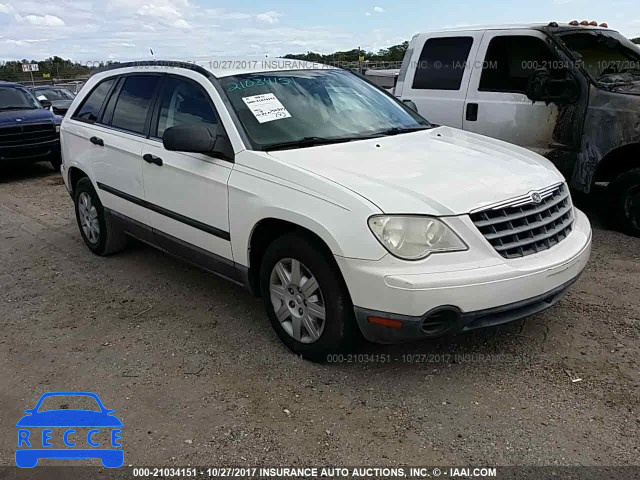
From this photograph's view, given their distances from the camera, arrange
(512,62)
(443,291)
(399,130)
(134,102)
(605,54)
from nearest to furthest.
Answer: (443,291), (399,130), (134,102), (605,54), (512,62)

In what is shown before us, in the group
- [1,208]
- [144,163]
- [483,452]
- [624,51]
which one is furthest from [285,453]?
[1,208]

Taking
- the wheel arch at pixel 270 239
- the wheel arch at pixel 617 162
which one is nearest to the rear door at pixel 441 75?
the wheel arch at pixel 617 162

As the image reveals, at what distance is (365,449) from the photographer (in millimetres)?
2768

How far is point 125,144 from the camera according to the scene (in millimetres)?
4711

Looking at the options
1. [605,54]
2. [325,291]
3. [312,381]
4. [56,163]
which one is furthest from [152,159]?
[56,163]

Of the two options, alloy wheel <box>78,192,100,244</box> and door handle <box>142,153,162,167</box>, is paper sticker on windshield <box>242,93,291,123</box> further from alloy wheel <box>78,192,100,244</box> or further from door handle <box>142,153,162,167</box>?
alloy wheel <box>78,192,100,244</box>

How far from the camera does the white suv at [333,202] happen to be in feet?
9.79

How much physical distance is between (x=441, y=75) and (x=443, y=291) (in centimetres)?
435

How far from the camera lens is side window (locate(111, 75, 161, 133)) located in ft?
15.2

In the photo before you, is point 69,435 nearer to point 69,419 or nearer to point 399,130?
point 69,419

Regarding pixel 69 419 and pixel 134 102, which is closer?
pixel 69 419

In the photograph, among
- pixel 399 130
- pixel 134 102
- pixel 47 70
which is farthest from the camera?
pixel 47 70

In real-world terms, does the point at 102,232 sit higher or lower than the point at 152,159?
lower

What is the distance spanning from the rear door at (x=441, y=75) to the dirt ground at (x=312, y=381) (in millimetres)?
2419
